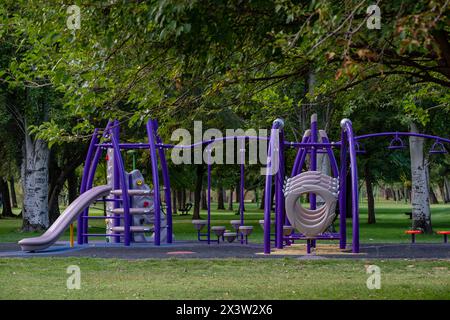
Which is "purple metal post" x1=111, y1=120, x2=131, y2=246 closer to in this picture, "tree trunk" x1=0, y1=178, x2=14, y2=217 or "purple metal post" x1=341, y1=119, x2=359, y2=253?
"purple metal post" x1=341, y1=119, x2=359, y2=253

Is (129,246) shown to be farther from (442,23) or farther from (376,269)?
(442,23)

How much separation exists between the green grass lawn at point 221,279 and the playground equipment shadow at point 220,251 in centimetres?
133

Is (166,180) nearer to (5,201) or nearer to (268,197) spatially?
(268,197)

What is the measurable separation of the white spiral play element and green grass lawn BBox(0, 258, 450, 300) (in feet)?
6.57

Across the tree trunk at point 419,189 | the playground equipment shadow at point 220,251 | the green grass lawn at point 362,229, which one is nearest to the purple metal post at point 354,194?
the playground equipment shadow at point 220,251

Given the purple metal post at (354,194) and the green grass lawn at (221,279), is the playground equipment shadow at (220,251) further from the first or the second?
the green grass lawn at (221,279)

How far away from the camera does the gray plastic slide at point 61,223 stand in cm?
1978

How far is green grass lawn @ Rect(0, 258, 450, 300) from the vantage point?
11.3 m

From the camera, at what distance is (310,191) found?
62.6 ft

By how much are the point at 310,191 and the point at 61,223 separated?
19.7 ft

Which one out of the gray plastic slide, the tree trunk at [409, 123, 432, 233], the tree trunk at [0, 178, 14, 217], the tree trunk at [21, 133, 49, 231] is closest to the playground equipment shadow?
the gray plastic slide
